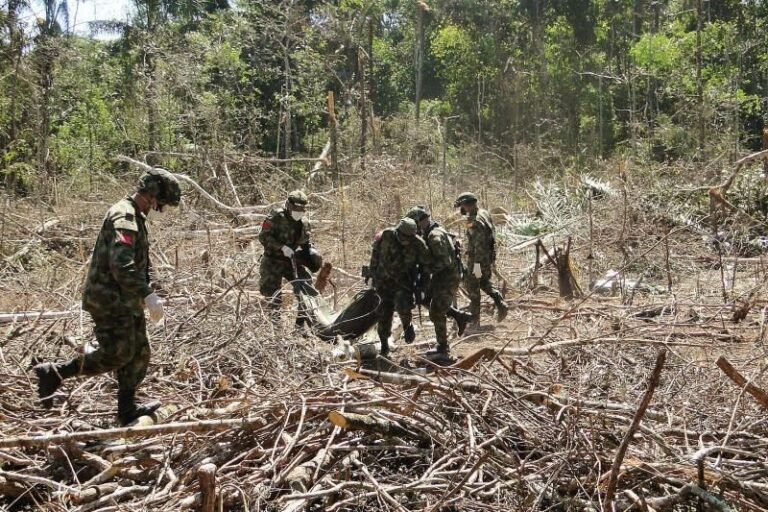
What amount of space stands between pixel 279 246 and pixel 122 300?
3.25 metres

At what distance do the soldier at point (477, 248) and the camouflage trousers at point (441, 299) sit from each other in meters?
1.73

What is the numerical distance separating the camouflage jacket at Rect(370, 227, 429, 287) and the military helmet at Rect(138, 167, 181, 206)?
115 inches

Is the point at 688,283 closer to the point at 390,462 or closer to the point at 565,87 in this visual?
the point at 390,462

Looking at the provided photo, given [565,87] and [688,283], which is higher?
[565,87]

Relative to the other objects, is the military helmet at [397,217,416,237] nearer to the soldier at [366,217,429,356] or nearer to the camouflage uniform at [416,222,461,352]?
the soldier at [366,217,429,356]

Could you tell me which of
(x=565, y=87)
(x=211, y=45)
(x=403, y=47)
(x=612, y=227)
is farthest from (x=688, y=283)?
(x=403, y=47)

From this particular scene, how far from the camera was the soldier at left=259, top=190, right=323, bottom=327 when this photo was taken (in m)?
7.93

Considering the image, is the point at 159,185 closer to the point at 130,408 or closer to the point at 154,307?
the point at 154,307

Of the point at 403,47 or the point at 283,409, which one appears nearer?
the point at 283,409

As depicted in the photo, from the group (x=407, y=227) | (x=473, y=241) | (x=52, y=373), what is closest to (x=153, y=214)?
(x=52, y=373)

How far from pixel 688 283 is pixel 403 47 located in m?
26.4

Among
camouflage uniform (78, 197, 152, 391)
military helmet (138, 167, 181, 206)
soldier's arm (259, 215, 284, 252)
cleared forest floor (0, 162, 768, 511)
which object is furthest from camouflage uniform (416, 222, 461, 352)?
camouflage uniform (78, 197, 152, 391)

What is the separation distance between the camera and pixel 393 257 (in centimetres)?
751

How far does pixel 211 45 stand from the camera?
1998 cm
